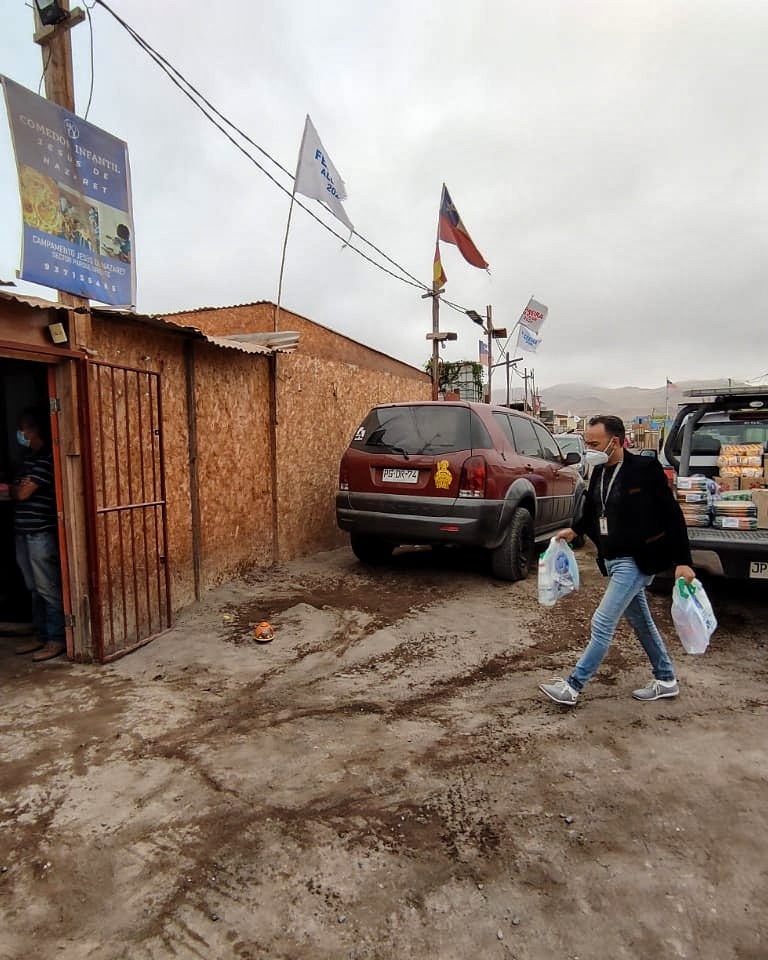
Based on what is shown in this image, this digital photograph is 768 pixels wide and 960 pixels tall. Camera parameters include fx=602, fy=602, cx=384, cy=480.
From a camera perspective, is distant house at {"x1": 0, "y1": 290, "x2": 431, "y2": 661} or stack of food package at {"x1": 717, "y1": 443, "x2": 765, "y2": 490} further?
stack of food package at {"x1": 717, "y1": 443, "x2": 765, "y2": 490}

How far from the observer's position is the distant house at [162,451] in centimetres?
427

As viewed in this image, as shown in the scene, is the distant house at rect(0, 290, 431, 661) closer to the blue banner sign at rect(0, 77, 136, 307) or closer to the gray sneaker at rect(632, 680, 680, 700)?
the blue banner sign at rect(0, 77, 136, 307)

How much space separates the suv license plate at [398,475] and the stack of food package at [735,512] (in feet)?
9.04

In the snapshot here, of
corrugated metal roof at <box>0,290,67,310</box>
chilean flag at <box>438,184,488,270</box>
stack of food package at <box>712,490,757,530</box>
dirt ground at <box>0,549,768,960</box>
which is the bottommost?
dirt ground at <box>0,549,768,960</box>

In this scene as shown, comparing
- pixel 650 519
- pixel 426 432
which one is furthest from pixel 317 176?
pixel 650 519

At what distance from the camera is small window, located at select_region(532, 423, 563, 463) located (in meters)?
7.72

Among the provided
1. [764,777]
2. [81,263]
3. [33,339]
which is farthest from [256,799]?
[81,263]

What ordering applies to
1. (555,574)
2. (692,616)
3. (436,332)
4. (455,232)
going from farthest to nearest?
(436,332) → (455,232) → (555,574) → (692,616)

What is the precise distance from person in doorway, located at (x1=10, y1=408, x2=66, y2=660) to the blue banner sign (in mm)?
1125

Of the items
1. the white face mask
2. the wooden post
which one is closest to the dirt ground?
the white face mask

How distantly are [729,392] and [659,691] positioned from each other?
328 cm

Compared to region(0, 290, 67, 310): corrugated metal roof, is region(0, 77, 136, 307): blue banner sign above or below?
above

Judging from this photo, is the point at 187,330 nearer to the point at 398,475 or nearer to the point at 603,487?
the point at 398,475

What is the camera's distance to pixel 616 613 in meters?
3.49
